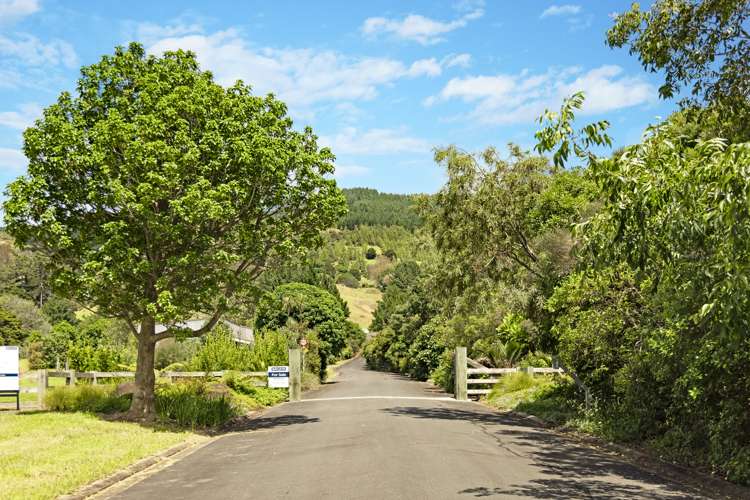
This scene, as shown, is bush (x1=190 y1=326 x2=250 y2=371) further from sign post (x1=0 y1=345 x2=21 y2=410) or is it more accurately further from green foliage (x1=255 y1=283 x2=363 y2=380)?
green foliage (x1=255 y1=283 x2=363 y2=380)

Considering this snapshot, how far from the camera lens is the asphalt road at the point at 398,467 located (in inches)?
361

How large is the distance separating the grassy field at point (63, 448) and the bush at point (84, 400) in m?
1.21

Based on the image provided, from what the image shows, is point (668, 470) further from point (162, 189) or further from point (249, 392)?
point (249, 392)

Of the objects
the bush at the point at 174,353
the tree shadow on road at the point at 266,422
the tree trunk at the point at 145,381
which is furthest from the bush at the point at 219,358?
the bush at the point at 174,353

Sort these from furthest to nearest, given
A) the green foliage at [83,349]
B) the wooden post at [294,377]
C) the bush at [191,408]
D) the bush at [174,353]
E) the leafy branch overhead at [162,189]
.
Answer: the bush at [174,353] < the wooden post at [294,377] < the green foliage at [83,349] < the bush at [191,408] < the leafy branch overhead at [162,189]

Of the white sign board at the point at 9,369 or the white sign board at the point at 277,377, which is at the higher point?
the white sign board at the point at 9,369

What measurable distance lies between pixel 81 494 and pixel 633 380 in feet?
34.9

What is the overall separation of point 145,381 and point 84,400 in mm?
3146

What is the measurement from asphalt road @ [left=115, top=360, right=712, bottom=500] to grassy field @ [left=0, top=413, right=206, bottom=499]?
0.87 m

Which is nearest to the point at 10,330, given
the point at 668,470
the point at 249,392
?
the point at 249,392

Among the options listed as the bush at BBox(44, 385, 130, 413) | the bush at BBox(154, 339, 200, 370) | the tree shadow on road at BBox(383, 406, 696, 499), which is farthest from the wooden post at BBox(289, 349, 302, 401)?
the bush at BBox(154, 339, 200, 370)

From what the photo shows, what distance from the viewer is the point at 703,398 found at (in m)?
11.6

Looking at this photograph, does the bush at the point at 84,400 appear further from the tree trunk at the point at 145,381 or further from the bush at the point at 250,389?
the bush at the point at 250,389

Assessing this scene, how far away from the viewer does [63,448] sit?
42.6ft
